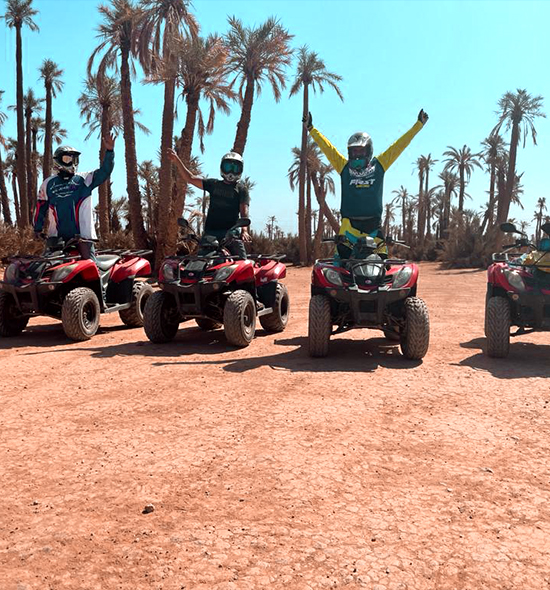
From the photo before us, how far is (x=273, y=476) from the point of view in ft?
9.24

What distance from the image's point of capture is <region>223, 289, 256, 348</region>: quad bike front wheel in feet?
20.2

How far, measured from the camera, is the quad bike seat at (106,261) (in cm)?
758

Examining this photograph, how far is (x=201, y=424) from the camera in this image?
3605mm

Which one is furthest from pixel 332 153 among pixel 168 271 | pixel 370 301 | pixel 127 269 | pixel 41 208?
pixel 41 208

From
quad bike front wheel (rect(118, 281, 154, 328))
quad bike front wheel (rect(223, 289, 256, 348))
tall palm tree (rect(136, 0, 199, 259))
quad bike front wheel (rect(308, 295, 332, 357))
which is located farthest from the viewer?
tall palm tree (rect(136, 0, 199, 259))

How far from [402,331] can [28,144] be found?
32917 mm

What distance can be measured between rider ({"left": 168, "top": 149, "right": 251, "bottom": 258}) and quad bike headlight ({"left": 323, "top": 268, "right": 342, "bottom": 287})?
1.51 m

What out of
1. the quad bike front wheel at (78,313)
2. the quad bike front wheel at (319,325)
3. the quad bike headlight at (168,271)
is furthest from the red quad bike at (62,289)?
the quad bike front wheel at (319,325)

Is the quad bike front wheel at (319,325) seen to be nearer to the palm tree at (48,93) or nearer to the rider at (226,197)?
the rider at (226,197)

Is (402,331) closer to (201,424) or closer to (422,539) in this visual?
(201,424)

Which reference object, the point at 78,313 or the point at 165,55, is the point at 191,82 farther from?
the point at 78,313

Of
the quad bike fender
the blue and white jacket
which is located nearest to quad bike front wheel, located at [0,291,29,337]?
the blue and white jacket

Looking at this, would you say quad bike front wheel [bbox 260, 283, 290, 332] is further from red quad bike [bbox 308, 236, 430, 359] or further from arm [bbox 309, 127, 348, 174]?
arm [bbox 309, 127, 348, 174]

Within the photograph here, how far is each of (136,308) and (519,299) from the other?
5242 millimetres
